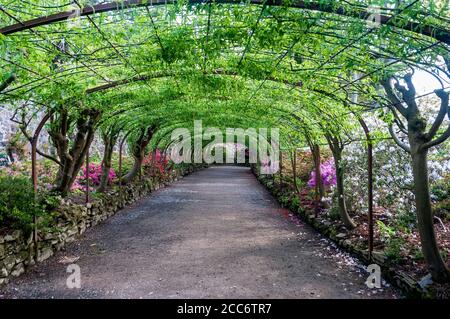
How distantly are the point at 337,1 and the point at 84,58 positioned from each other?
3234 mm

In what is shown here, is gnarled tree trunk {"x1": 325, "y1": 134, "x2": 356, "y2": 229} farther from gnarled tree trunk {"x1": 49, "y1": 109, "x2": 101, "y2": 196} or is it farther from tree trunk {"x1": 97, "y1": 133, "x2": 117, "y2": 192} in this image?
tree trunk {"x1": 97, "y1": 133, "x2": 117, "y2": 192}

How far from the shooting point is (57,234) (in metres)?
5.57

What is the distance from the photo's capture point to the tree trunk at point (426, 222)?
3.45 meters

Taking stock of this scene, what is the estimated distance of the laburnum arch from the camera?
3.00 m

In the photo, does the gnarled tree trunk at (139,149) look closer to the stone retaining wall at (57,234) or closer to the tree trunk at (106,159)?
the stone retaining wall at (57,234)

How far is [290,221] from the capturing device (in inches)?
312

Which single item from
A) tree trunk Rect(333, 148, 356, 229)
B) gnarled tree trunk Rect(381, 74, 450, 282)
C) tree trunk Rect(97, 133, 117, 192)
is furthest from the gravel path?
tree trunk Rect(97, 133, 117, 192)

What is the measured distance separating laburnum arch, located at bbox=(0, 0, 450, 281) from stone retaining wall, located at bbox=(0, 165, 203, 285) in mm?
769

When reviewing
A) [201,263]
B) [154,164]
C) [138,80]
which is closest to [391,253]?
[201,263]

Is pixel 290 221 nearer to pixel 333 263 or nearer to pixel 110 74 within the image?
pixel 333 263

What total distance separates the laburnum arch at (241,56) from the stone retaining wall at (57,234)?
0.77m

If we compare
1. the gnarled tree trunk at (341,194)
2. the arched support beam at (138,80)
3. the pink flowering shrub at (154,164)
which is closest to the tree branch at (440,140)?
the gnarled tree trunk at (341,194)
